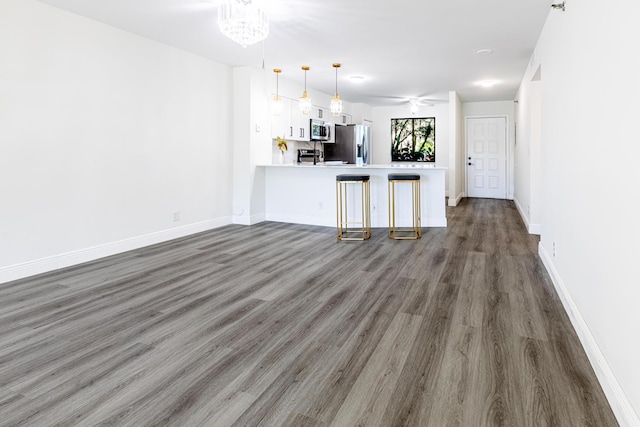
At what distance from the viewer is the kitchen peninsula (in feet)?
18.9

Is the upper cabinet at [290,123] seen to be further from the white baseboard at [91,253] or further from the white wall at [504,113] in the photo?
the white wall at [504,113]

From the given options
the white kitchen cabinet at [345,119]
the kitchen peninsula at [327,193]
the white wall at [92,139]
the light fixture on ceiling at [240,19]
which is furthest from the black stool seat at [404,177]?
the white kitchen cabinet at [345,119]

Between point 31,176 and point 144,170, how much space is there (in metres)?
1.25

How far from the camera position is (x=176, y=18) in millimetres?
3928

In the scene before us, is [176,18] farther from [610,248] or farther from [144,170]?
[610,248]

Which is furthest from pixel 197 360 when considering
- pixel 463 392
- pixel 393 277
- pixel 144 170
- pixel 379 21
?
pixel 379 21

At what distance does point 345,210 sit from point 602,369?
13.8 ft

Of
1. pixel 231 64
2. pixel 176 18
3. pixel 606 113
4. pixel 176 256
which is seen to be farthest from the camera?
pixel 231 64

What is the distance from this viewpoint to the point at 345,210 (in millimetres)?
5832

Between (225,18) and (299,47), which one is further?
(299,47)

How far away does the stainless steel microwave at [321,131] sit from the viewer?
769cm

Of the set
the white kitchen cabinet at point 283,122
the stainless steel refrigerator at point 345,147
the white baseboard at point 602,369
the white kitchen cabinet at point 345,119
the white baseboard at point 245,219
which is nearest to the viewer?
the white baseboard at point 602,369

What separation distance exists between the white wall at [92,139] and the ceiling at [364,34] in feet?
0.91

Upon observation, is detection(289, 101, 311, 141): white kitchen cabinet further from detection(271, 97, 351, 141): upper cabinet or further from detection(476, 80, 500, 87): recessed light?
detection(476, 80, 500, 87): recessed light
